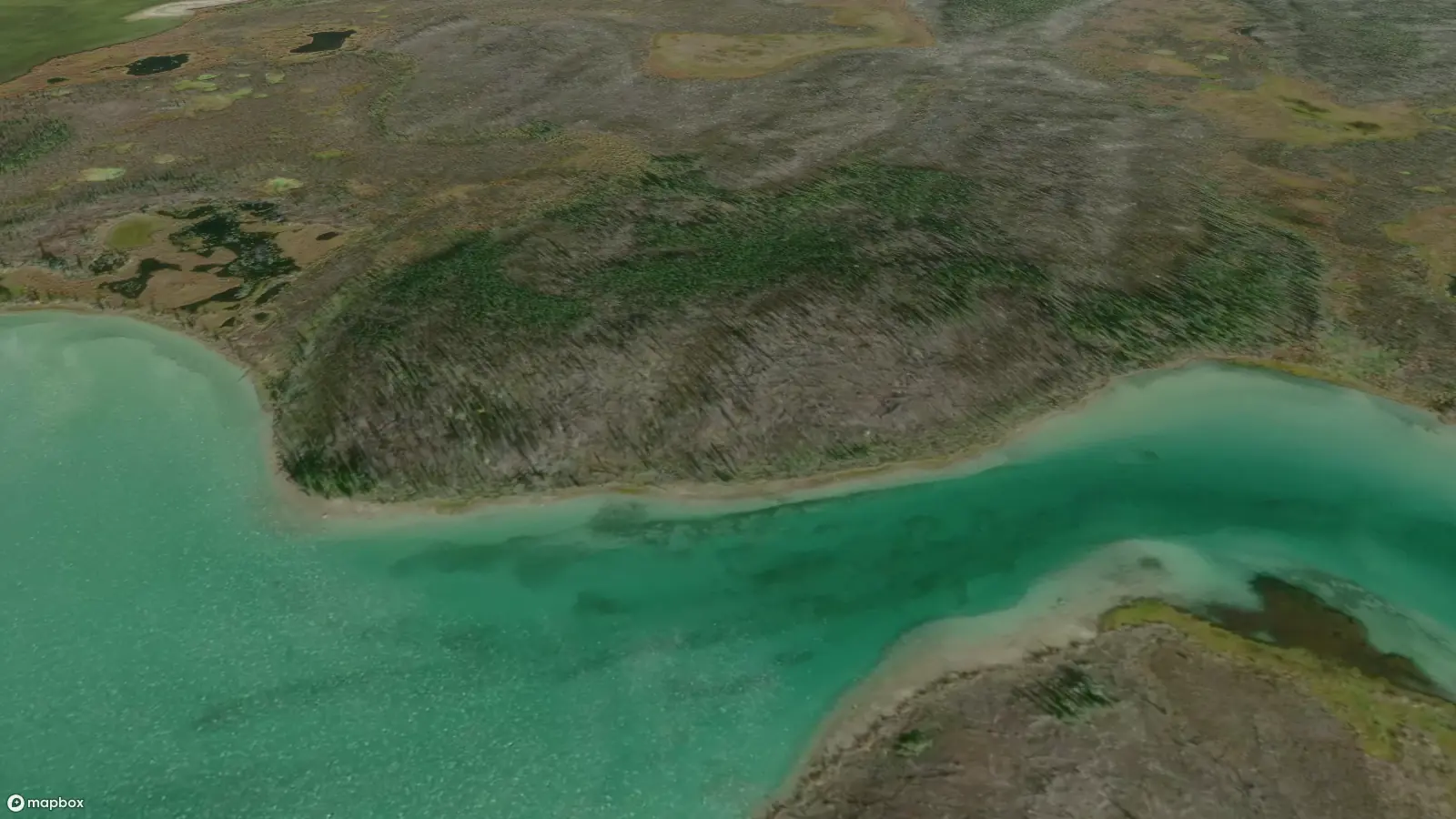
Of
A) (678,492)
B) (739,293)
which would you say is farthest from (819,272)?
(678,492)

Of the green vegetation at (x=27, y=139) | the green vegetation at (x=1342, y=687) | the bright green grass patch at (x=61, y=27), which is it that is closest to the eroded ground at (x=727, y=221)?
the green vegetation at (x=27, y=139)

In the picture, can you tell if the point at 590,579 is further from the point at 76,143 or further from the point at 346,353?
the point at 76,143

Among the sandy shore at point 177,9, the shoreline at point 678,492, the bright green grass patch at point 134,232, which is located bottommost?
the shoreline at point 678,492

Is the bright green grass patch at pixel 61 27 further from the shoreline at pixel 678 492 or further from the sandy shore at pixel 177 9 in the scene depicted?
the shoreline at pixel 678 492

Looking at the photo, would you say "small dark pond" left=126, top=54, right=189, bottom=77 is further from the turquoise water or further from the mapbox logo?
the mapbox logo

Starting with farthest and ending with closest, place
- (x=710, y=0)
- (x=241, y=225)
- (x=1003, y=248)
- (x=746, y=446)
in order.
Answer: (x=710, y=0) → (x=241, y=225) → (x=1003, y=248) → (x=746, y=446)

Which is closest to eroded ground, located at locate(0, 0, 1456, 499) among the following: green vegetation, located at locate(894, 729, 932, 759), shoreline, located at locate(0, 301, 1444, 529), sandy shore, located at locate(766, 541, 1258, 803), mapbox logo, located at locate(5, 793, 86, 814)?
shoreline, located at locate(0, 301, 1444, 529)

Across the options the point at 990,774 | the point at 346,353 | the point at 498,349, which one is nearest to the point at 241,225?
the point at 346,353

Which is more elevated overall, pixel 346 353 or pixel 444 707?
pixel 346 353
